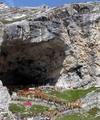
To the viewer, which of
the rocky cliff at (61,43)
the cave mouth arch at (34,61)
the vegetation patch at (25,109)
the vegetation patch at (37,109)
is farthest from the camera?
the cave mouth arch at (34,61)

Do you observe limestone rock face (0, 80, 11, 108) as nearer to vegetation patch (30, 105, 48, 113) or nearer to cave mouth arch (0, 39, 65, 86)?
vegetation patch (30, 105, 48, 113)

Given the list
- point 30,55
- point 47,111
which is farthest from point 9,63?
point 47,111

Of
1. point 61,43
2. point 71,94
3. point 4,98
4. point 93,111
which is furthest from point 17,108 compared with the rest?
point 61,43

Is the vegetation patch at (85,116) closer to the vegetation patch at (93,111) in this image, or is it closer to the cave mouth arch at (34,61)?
the vegetation patch at (93,111)

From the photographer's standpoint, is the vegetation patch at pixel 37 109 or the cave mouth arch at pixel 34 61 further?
the cave mouth arch at pixel 34 61

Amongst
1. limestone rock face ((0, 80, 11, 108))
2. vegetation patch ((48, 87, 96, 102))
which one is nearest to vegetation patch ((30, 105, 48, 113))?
limestone rock face ((0, 80, 11, 108))

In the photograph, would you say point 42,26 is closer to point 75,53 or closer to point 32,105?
point 75,53

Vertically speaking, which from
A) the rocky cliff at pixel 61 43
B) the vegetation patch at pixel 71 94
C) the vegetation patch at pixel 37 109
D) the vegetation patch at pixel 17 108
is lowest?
the vegetation patch at pixel 71 94

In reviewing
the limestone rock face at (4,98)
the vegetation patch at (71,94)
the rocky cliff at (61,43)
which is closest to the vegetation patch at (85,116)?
the limestone rock face at (4,98)

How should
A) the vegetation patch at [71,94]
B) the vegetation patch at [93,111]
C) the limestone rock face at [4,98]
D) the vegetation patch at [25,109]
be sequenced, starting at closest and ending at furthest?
the vegetation patch at [93,111], the vegetation patch at [25,109], the limestone rock face at [4,98], the vegetation patch at [71,94]

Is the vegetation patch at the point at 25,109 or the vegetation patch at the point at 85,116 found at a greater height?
the vegetation patch at the point at 85,116
